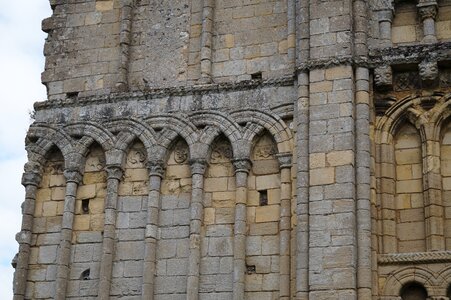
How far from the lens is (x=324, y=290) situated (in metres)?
12.2

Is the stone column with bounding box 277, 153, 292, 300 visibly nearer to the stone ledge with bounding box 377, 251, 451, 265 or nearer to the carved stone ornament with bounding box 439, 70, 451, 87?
the stone ledge with bounding box 377, 251, 451, 265

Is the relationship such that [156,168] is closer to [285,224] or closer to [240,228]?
[240,228]

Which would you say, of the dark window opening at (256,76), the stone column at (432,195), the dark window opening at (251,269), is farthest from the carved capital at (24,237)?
the stone column at (432,195)

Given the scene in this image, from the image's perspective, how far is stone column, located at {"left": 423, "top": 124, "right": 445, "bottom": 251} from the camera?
12672 millimetres

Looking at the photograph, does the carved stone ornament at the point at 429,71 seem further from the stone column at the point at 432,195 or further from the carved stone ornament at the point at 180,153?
the carved stone ornament at the point at 180,153

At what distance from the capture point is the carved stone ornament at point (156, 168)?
1414cm

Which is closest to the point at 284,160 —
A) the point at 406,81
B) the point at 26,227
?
the point at 406,81

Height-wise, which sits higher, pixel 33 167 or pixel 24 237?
pixel 33 167

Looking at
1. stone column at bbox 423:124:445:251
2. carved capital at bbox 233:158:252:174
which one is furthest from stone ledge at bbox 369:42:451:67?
carved capital at bbox 233:158:252:174

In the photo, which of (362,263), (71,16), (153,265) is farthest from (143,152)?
(362,263)

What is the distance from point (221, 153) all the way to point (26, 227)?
3333 millimetres

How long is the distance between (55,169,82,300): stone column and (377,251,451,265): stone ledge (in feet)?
15.7

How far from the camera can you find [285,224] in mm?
13172

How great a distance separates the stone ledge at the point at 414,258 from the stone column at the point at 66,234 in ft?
15.7
